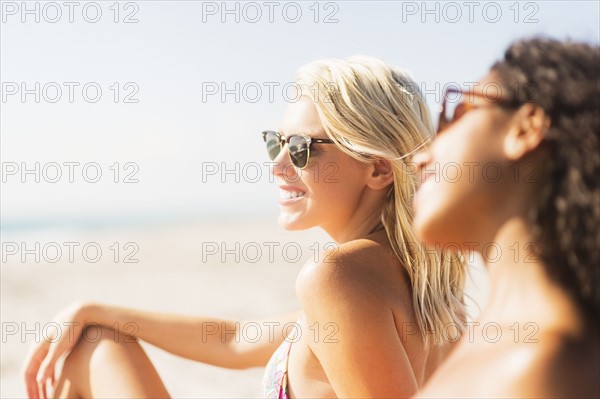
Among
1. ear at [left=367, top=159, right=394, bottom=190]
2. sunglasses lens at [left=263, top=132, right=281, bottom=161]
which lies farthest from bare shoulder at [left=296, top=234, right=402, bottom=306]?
sunglasses lens at [left=263, top=132, right=281, bottom=161]

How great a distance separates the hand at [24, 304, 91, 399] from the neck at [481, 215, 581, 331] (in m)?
2.29

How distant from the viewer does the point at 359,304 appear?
268cm

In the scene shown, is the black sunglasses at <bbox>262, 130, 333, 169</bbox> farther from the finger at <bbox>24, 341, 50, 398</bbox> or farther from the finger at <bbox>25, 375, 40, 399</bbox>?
the finger at <bbox>25, 375, 40, 399</bbox>

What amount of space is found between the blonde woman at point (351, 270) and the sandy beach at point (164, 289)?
0.17m

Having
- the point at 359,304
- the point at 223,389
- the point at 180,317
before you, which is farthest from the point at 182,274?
the point at 359,304

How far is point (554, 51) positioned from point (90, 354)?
2.50 metres

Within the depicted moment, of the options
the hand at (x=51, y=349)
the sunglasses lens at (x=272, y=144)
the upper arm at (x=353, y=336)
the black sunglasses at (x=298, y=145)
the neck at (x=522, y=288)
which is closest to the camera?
the neck at (x=522, y=288)

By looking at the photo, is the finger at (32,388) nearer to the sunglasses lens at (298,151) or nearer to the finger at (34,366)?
the finger at (34,366)

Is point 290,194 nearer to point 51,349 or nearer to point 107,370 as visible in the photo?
point 107,370

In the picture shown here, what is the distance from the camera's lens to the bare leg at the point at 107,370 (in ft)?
11.5

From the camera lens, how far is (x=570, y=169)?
1.63 meters

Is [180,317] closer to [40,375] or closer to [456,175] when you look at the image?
[40,375]

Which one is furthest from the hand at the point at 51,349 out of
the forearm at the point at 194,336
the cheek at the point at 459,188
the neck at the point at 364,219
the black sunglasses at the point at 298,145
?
the cheek at the point at 459,188

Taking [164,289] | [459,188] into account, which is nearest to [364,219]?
[459,188]
